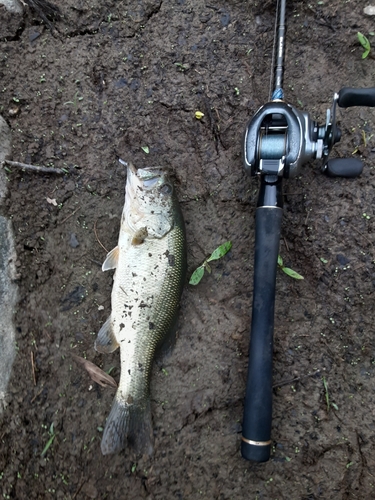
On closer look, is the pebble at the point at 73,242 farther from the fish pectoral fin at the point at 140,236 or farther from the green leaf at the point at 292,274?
the green leaf at the point at 292,274

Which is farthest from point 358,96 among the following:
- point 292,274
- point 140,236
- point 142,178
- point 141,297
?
point 141,297

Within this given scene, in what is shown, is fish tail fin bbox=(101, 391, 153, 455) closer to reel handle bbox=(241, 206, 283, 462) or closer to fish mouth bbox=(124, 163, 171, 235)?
reel handle bbox=(241, 206, 283, 462)

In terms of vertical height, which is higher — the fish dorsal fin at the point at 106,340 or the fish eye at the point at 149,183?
the fish eye at the point at 149,183

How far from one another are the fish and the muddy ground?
14 centimetres

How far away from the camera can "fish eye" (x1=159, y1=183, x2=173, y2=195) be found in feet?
9.14

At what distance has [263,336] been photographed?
245 centimetres

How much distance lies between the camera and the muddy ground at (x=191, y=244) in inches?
108

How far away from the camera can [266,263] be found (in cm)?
246

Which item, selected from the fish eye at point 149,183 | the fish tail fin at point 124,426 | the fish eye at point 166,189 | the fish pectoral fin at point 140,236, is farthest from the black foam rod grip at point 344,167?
the fish tail fin at point 124,426

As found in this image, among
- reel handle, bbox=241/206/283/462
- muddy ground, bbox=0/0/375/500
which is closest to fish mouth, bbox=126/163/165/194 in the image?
muddy ground, bbox=0/0/375/500

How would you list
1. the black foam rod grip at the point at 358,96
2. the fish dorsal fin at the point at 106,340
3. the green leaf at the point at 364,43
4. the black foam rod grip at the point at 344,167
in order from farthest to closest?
the green leaf at the point at 364,43, the fish dorsal fin at the point at 106,340, the black foam rod grip at the point at 344,167, the black foam rod grip at the point at 358,96

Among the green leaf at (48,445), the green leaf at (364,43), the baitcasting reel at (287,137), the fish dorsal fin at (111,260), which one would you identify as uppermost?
the green leaf at (364,43)

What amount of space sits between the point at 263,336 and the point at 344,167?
1205 millimetres

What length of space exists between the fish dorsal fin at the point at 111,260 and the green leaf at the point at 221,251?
629 millimetres
